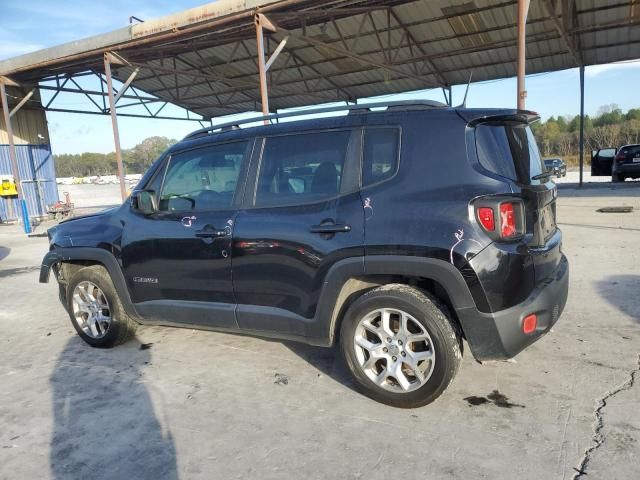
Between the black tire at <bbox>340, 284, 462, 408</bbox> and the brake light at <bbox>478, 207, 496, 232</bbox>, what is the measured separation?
555 mm

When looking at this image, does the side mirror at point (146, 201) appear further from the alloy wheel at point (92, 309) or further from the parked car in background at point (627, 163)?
the parked car in background at point (627, 163)

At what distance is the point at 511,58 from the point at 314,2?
29.4 feet

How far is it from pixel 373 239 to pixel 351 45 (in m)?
13.1

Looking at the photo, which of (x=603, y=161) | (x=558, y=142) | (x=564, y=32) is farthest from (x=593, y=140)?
(x=564, y=32)

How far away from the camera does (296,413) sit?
294 cm

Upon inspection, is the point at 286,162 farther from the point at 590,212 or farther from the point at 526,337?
the point at 590,212

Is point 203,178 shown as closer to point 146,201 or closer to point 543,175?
point 146,201

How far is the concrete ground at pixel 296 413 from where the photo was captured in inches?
94.8

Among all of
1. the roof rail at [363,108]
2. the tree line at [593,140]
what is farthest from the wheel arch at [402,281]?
the tree line at [593,140]

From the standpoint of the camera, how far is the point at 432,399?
112 inches

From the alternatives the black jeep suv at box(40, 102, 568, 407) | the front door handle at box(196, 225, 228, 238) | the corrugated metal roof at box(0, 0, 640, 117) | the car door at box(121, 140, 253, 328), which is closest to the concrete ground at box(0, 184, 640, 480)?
the black jeep suv at box(40, 102, 568, 407)

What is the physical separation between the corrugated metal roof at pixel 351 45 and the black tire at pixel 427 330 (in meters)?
8.45

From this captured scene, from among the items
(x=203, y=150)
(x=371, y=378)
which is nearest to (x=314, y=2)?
(x=203, y=150)

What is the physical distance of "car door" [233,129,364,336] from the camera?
3.00 metres
